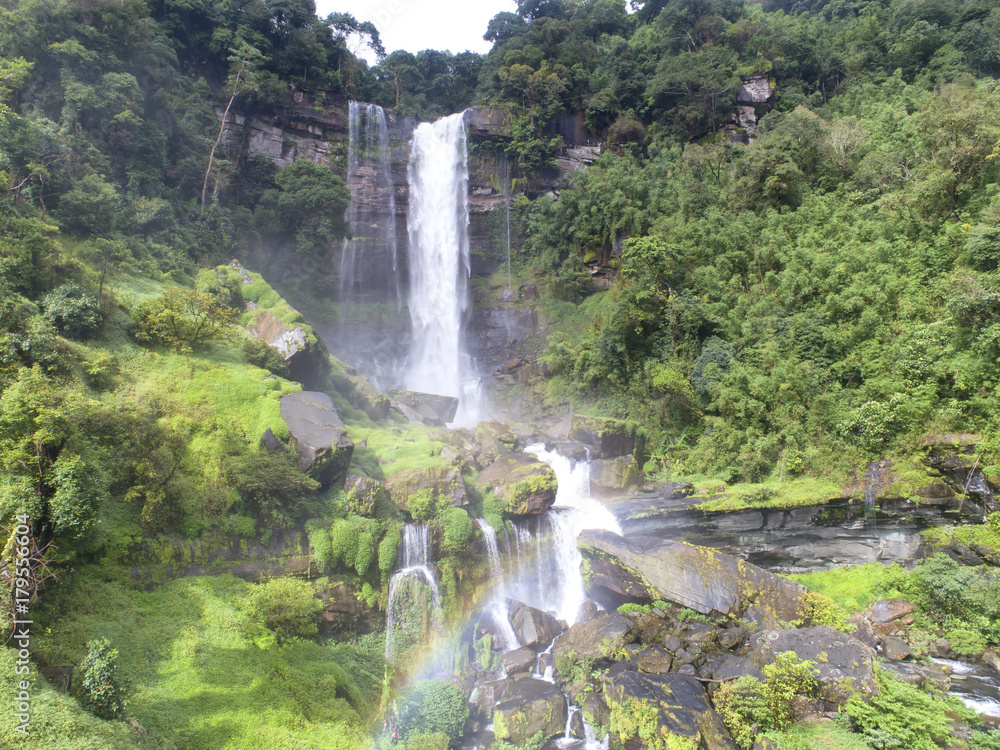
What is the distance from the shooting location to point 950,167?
49.4ft

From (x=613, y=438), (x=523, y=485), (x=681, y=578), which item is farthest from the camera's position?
(x=613, y=438)

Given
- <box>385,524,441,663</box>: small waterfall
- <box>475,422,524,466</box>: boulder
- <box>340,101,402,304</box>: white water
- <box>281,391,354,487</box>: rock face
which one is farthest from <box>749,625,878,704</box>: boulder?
<box>340,101,402,304</box>: white water

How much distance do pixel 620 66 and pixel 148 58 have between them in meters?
23.5

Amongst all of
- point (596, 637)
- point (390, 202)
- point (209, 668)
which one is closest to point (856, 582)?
point (596, 637)

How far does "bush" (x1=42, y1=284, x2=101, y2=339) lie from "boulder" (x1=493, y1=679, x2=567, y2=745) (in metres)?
12.0

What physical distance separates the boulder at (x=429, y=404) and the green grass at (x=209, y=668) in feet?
37.1

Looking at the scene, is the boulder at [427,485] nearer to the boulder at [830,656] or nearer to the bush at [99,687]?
the bush at [99,687]

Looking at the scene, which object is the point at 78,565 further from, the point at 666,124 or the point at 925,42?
the point at 925,42

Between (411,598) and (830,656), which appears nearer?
(830,656)

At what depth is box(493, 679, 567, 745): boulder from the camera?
963 cm

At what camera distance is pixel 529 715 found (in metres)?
9.81

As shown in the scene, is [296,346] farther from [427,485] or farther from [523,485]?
[523,485]

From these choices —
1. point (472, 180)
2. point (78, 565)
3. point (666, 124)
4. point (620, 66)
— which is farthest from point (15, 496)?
point (620, 66)
